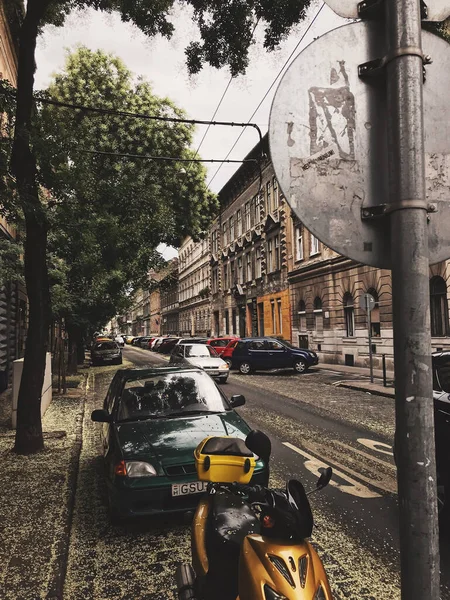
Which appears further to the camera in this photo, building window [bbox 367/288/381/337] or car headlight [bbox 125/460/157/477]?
building window [bbox 367/288/381/337]

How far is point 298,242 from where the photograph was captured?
29.8 metres

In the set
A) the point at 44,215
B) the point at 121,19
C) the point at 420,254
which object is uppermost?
the point at 121,19

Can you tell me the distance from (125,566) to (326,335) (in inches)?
905

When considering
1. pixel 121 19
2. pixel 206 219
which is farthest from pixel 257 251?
pixel 121 19

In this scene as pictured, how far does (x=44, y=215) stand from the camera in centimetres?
718

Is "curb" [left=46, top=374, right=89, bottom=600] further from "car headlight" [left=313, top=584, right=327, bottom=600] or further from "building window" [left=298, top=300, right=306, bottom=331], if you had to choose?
"building window" [left=298, top=300, right=306, bottom=331]

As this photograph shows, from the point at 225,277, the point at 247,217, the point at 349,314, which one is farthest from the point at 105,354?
the point at 225,277

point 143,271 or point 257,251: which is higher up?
point 257,251

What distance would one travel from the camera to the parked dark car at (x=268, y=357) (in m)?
22.0

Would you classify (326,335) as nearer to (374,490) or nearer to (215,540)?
(374,490)

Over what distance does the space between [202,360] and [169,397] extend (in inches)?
507

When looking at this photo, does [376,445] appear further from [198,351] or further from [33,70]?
[198,351]

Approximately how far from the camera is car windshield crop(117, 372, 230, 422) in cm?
561

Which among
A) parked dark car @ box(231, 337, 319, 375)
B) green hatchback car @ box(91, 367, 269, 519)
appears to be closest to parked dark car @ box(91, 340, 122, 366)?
parked dark car @ box(231, 337, 319, 375)
